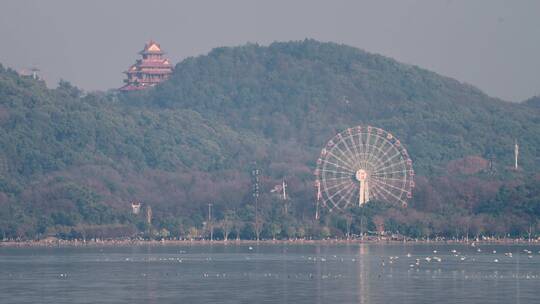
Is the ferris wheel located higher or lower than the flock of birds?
higher

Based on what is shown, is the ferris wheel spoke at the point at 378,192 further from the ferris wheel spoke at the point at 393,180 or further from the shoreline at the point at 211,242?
the shoreline at the point at 211,242

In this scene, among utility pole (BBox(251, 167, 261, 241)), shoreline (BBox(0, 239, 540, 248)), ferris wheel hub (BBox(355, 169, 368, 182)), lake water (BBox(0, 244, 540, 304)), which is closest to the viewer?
lake water (BBox(0, 244, 540, 304))

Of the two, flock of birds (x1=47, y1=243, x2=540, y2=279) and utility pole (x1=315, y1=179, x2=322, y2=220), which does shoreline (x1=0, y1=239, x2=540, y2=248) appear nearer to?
utility pole (x1=315, y1=179, x2=322, y2=220)

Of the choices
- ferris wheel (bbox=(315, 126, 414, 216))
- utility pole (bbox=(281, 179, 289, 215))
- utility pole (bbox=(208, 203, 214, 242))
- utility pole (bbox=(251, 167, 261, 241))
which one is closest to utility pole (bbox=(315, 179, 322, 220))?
ferris wheel (bbox=(315, 126, 414, 216))

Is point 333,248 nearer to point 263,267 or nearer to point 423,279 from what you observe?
point 263,267

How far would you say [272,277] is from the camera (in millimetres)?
97375

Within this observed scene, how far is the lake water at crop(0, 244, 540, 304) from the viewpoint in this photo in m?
82.1

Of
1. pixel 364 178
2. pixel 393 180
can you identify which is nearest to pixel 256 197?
pixel 364 178

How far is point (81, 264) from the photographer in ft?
379

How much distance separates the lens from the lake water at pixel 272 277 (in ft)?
269

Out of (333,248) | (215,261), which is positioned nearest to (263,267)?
(215,261)

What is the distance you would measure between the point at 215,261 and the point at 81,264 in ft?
36.9

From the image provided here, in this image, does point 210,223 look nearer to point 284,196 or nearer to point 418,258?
point 284,196

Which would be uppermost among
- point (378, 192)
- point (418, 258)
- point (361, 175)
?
point (361, 175)
